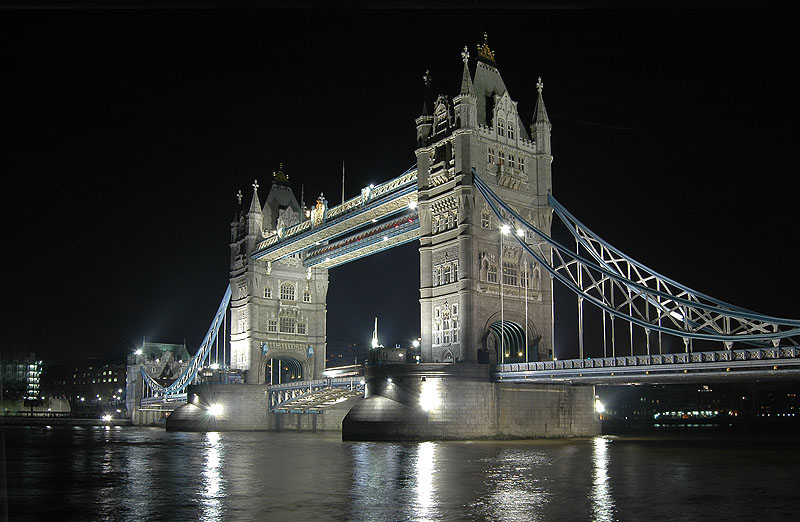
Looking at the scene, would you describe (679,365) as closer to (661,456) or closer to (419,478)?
(661,456)

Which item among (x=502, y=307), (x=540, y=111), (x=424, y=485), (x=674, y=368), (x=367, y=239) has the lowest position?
(x=424, y=485)

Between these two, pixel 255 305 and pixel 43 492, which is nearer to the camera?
pixel 43 492

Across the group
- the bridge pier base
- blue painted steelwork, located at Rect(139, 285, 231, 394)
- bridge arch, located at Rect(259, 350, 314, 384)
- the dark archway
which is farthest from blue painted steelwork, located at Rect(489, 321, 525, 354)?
blue painted steelwork, located at Rect(139, 285, 231, 394)

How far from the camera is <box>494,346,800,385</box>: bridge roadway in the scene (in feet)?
121

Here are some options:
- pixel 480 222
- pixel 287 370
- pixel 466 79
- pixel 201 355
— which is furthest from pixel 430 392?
pixel 201 355

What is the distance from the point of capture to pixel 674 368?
40.6 metres

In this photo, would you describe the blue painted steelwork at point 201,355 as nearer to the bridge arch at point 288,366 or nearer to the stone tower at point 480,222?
the bridge arch at point 288,366

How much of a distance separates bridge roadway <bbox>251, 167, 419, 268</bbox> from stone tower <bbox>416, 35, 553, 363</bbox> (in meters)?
4.58

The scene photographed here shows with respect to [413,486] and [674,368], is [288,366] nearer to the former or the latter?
[674,368]

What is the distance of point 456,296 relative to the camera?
54.1m

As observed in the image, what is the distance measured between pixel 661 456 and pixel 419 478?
1551cm

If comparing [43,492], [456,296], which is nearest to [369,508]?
[43,492]

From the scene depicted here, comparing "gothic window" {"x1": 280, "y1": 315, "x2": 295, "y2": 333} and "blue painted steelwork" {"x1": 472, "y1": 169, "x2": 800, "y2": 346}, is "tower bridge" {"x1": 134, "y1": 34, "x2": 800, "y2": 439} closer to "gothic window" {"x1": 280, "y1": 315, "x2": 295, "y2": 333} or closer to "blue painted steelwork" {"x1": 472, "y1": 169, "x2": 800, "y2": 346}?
"blue painted steelwork" {"x1": 472, "y1": 169, "x2": 800, "y2": 346}

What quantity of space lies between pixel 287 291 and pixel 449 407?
40.1 m
